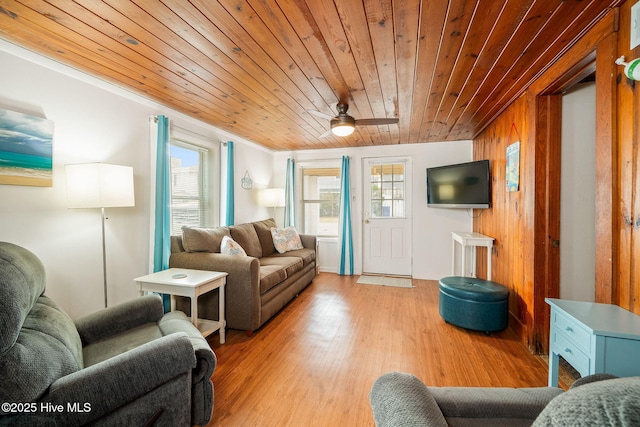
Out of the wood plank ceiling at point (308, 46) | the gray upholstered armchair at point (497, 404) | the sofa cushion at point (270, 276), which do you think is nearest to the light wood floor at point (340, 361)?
the sofa cushion at point (270, 276)

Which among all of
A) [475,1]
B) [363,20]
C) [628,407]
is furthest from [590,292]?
[363,20]

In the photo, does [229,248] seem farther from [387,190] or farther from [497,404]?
[387,190]

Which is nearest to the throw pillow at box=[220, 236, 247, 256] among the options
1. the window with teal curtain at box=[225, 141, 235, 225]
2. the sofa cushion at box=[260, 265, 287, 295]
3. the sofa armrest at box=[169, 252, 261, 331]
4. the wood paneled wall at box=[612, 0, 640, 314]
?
the sofa armrest at box=[169, 252, 261, 331]

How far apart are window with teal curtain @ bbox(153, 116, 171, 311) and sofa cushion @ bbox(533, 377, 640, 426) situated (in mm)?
2897

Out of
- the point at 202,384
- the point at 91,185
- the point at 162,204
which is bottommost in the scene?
the point at 202,384

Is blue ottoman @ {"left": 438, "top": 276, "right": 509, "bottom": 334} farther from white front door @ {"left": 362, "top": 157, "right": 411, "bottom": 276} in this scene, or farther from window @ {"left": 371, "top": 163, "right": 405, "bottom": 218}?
window @ {"left": 371, "top": 163, "right": 405, "bottom": 218}

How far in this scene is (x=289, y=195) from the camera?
16.4 ft

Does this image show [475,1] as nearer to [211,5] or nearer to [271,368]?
[211,5]

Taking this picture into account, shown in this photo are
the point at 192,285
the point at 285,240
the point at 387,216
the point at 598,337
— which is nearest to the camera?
the point at 598,337

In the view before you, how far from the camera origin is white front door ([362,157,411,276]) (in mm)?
4672

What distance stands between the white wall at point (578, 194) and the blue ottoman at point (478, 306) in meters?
0.55

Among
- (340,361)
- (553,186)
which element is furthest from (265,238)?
(553,186)

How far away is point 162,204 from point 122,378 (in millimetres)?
1834

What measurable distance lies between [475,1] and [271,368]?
2.65m
